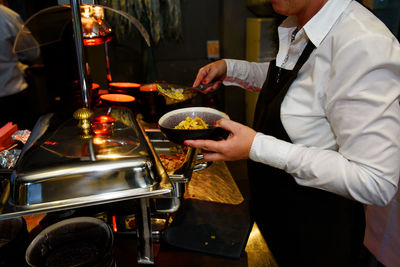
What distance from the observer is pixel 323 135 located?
115 cm

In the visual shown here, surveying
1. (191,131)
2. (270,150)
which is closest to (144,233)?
(191,131)

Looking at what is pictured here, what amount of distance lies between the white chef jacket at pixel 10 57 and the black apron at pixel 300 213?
2932 mm

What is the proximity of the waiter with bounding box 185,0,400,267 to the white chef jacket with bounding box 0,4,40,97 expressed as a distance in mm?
2904

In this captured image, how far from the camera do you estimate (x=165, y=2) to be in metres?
3.62

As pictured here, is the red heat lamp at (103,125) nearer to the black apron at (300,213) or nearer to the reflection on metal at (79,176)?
the reflection on metal at (79,176)

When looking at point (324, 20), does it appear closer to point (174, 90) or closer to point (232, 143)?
point (232, 143)

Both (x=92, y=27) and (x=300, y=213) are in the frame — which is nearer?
(x=300, y=213)

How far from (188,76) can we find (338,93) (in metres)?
3.24

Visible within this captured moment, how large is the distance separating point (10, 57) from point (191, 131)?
10.2ft

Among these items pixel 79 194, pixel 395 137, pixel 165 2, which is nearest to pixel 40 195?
pixel 79 194

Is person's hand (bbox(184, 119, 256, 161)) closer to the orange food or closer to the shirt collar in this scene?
the orange food

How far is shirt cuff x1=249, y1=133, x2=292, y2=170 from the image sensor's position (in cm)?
108

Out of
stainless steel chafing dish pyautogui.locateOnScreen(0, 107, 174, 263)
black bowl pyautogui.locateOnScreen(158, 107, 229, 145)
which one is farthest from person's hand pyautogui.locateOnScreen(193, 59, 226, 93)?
stainless steel chafing dish pyautogui.locateOnScreen(0, 107, 174, 263)

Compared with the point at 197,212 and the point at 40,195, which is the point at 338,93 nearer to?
the point at 197,212
